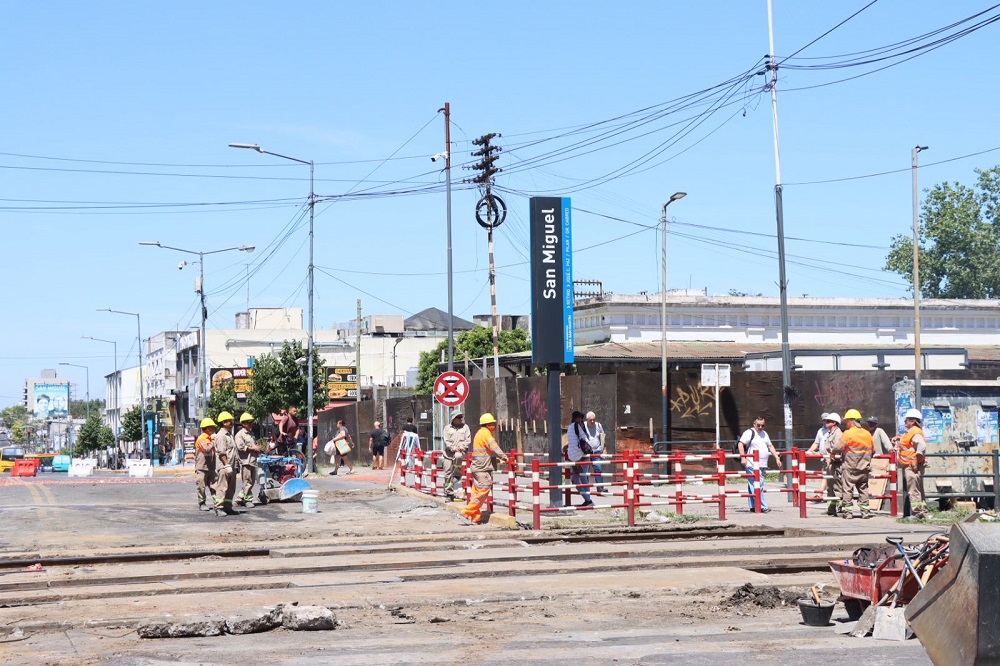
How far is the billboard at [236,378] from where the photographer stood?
279ft

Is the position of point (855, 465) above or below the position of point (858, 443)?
below

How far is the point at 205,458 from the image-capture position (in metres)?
22.6

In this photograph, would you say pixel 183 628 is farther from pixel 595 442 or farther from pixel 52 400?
pixel 52 400

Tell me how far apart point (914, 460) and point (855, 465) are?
0.94 metres

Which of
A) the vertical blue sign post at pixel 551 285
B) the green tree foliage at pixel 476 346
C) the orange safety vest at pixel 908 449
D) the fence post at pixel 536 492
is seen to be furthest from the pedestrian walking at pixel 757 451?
the green tree foliage at pixel 476 346

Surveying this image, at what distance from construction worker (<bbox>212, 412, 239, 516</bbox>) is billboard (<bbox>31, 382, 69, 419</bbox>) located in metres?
180

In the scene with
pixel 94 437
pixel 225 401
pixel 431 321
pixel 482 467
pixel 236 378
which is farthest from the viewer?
pixel 94 437

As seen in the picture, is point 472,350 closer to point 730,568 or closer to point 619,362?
point 619,362

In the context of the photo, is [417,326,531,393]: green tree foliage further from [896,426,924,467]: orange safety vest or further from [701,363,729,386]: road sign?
[896,426,924,467]: orange safety vest

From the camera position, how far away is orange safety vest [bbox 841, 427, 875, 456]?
20.0 m

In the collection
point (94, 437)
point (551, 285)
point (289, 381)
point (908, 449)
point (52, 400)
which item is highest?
point (52, 400)

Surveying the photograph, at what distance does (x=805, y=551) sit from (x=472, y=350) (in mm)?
67843

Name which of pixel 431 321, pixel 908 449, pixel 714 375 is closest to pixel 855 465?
pixel 908 449

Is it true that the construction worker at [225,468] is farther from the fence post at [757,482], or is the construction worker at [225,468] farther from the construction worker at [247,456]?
the fence post at [757,482]
